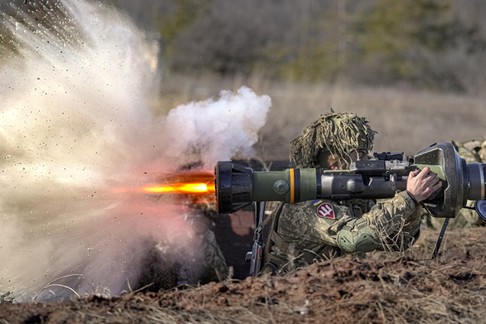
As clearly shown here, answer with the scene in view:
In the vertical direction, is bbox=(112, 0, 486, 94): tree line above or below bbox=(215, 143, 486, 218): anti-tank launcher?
above

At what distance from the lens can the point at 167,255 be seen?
805 cm

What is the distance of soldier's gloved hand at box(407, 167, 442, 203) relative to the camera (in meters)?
5.48

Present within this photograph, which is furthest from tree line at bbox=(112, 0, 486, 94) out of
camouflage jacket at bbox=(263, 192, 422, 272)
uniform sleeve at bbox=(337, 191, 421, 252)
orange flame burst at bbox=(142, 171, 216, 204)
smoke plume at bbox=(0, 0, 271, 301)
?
uniform sleeve at bbox=(337, 191, 421, 252)

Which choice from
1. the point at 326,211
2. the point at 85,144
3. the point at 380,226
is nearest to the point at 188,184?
the point at 326,211

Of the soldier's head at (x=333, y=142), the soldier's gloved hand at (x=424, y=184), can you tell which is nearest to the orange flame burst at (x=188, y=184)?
the soldier's head at (x=333, y=142)

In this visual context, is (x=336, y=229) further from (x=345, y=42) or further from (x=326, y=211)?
(x=345, y=42)

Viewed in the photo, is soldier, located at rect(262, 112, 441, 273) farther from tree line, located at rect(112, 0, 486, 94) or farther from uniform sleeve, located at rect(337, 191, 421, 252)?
tree line, located at rect(112, 0, 486, 94)

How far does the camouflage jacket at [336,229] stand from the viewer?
5621 millimetres

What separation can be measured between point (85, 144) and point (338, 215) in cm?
261

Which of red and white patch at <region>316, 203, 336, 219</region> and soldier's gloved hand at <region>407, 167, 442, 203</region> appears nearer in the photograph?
soldier's gloved hand at <region>407, 167, 442, 203</region>

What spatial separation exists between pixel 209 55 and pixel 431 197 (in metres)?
24.0

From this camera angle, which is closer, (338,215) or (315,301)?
(315,301)

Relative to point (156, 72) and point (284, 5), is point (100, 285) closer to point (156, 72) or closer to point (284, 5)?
point (156, 72)

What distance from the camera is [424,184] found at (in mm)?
5480
